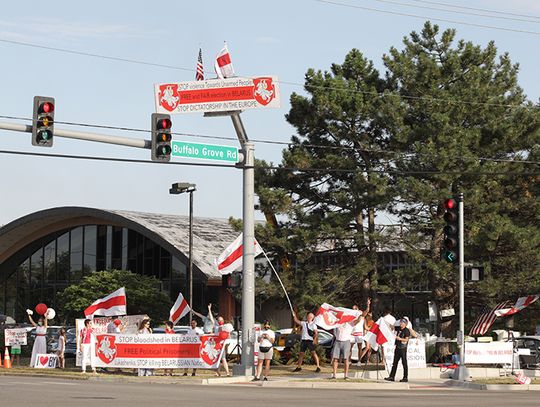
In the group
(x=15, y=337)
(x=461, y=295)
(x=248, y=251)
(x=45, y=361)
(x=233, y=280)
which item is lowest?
(x=45, y=361)

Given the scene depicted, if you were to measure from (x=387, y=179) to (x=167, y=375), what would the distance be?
11660mm

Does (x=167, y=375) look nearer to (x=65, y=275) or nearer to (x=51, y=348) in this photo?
(x=51, y=348)

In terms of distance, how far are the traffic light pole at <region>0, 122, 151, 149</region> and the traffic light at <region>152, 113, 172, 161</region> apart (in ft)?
2.52

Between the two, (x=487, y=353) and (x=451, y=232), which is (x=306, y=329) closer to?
(x=487, y=353)

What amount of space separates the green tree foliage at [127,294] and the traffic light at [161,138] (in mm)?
30986

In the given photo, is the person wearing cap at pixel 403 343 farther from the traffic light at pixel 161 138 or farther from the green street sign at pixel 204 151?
the traffic light at pixel 161 138

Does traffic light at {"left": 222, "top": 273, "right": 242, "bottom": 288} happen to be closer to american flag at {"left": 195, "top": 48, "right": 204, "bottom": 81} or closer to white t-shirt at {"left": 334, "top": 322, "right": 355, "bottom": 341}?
white t-shirt at {"left": 334, "top": 322, "right": 355, "bottom": 341}

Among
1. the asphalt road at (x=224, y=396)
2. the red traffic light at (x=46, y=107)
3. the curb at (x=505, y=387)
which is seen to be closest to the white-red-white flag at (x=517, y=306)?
the curb at (x=505, y=387)

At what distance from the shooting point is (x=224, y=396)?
73.4ft

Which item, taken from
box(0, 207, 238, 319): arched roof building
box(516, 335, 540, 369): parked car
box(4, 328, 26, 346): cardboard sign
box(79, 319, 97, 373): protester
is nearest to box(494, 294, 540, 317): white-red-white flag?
box(516, 335, 540, 369): parked car

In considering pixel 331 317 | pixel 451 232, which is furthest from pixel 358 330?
pixel 451 232

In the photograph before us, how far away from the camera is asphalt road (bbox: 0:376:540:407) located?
20.2m

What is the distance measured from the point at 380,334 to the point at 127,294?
2860 cm

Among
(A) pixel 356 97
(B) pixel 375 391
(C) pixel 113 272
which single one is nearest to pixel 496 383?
(B) pixel 375 391
